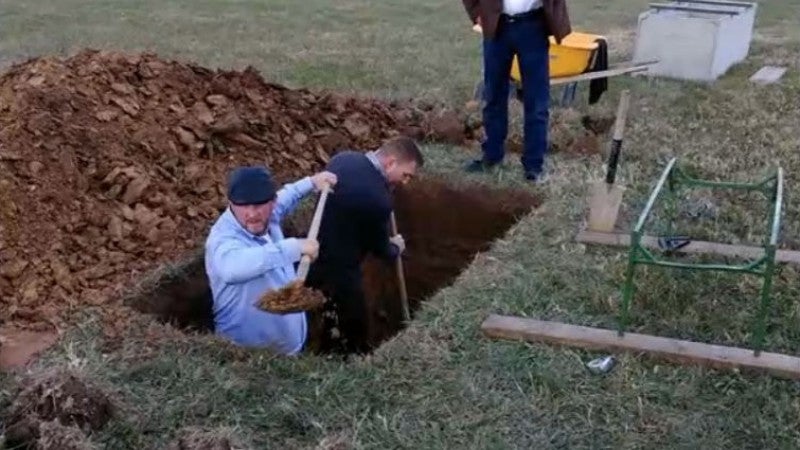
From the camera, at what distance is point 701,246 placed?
5.50 metres

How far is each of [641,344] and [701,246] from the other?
1.37m

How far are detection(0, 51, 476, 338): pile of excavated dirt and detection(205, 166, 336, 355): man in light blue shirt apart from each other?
536mm

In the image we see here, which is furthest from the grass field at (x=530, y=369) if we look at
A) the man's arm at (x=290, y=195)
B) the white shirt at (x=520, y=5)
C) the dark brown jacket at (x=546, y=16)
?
the white shirt at (x=520, y=5)

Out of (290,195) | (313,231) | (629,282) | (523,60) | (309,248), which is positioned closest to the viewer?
(629,282)

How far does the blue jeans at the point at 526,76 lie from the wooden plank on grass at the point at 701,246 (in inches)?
48.7

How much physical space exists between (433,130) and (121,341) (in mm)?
3779

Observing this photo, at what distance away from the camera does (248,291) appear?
4508mm

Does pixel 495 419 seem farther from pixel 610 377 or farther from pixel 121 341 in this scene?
pixel 121 341

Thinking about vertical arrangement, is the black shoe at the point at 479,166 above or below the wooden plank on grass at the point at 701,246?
below

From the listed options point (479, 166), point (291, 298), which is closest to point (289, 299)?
point (291, 298)

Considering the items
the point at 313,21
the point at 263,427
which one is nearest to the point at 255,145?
the point at 263,427

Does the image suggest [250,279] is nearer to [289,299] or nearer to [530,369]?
[289,299]

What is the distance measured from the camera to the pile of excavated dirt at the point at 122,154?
4.85 m

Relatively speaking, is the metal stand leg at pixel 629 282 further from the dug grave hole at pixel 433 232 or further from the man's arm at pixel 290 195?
the dug grave hole at pixel 433 232
